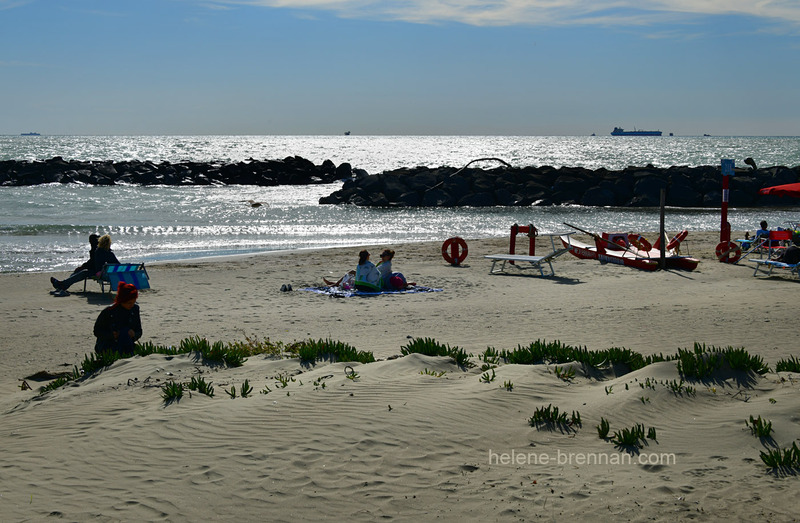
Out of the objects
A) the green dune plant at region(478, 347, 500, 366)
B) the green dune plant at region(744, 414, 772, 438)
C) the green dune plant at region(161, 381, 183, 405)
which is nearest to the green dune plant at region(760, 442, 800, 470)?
the green dune plant at region(744, 414, 772, 438)

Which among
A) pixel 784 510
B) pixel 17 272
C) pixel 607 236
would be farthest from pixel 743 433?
pixel 17 272

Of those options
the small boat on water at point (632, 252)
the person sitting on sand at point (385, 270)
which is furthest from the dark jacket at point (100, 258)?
the small boat on water at point (632, 252)

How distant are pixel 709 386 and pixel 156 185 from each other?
50820mm

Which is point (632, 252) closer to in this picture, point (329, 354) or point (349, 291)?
point (349, 291)

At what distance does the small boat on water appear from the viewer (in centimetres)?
1515

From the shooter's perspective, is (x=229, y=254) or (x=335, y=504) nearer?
(x=335, y=504)

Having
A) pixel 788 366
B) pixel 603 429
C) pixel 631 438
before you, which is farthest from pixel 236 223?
pixel 631 438

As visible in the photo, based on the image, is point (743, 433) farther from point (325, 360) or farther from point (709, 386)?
point (325, 360)

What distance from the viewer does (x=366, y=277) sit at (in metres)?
12.7

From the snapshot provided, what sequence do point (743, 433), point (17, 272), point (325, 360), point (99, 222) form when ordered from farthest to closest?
point (99, 222) < point (17, 272) < point (325, 360) < point (743, 433)

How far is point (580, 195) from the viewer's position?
1539 inches

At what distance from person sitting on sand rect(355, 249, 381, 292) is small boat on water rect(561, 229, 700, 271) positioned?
4443mm

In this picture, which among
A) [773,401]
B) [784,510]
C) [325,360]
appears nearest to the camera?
[784,510]

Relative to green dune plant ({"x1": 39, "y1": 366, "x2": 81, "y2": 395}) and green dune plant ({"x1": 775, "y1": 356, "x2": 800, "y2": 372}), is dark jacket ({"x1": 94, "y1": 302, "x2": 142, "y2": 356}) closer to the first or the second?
green dune plant ({"x1": 39, "y1": 366, "x2": 81, "y2": 395})
